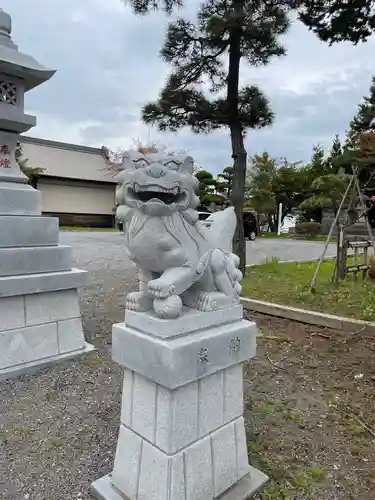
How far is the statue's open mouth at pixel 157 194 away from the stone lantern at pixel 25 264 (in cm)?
170

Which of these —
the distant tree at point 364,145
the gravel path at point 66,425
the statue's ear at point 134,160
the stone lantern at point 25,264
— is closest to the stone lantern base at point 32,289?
the stone lantern at point 25,264

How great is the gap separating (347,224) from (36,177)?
18.7 metres

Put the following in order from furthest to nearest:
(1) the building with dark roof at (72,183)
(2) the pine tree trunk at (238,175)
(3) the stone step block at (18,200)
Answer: (1) the building with dark roof at (72,183), (2) the pine tree trunk at (238,175), (3) the stone step block at (18,200)

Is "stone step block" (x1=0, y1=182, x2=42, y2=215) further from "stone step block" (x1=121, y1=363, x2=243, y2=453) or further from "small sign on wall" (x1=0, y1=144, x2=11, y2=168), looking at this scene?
"stone step block" (x1=121, y1=363, x2=243, y2=453)

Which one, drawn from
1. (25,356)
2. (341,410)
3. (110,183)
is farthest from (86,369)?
(110,183)

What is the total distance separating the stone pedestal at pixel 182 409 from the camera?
135 centimetres

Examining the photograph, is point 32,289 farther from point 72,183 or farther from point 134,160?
point 72,183

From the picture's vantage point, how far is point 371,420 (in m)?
2.17

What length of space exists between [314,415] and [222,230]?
52.7 inches

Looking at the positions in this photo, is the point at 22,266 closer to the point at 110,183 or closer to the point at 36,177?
the point at 36,177

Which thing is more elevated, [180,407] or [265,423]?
[180,407]

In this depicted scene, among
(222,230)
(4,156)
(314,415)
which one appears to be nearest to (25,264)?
(4,156)

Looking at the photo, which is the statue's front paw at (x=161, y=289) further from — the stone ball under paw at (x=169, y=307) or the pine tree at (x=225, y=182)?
the pine tree at (x=225, y=182)

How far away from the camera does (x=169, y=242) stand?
142 centimetres
